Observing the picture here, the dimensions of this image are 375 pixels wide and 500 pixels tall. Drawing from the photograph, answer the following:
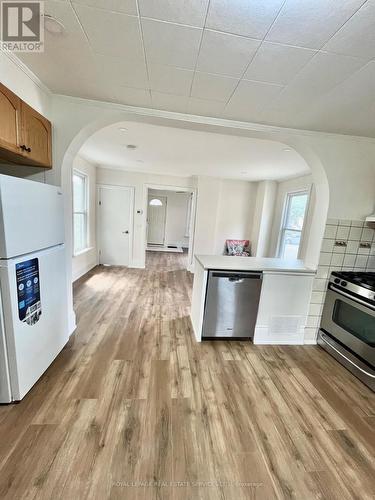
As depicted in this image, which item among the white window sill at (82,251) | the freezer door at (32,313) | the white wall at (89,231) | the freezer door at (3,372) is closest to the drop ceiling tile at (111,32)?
the freezer door at (32,313)

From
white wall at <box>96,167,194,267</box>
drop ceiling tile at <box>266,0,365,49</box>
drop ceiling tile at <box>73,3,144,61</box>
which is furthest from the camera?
white wall at <box>96,167,194,267</box>

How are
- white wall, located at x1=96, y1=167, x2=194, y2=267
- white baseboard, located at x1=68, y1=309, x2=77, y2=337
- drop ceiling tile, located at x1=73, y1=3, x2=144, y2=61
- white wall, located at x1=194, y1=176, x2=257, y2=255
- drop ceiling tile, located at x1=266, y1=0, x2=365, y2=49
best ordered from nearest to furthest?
drop ceiling tile, located at x1=266, y1=0, x2=365, y2=49 → drop ceiling tile, located at x1=73, y1=3, x2=144, y2=61 → white baseboard, located at x1=68, y1=309, x2=77, y2=337 → white wall, located at x1=96, y1=167, x2=194, y2=267 → white wall, located at x1=194, y1=176, x2=257, y2=255

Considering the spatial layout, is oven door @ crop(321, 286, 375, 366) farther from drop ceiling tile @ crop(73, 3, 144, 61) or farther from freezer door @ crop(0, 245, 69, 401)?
freezer door @ crop(0, 245, 69, 401)

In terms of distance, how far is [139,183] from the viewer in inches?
200

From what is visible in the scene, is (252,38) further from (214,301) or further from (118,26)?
(214,301)

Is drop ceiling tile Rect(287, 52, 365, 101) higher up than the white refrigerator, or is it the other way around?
drop ceiling tile Rect(287, 52, 365, 101)

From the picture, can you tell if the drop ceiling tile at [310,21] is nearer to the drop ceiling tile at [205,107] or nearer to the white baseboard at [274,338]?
the drop ceiling tile at [205,107]

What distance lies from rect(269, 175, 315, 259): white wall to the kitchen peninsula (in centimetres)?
174

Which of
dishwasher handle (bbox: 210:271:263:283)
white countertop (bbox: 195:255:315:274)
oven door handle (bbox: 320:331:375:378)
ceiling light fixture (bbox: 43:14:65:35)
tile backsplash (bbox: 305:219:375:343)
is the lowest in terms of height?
oven door handle (bbox: 320:331:375:378)

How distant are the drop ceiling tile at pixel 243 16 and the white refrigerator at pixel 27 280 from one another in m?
1.41

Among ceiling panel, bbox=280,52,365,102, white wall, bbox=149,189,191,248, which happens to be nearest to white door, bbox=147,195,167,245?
white wall, bbox=149,189,191,248

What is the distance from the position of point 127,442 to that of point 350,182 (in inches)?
119

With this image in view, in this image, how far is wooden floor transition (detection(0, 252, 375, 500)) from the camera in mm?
1132

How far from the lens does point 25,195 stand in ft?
4.67
